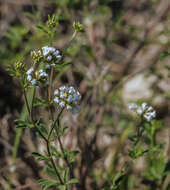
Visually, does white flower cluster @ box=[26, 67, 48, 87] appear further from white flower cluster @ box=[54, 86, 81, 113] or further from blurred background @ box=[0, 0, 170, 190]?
blurred background @ box=[0, 0, 170, 190]

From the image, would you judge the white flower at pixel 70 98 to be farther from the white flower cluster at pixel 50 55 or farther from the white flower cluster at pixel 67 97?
the white flower cluster at pixel 50 55

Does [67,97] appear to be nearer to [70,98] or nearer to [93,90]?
[70,98]

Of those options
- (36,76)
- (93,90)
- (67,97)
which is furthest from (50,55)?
(93,90)

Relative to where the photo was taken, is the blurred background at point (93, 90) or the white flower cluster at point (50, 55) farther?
the blurred background at point (93, 90)

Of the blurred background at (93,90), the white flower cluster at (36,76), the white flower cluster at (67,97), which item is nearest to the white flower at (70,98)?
the white flower cluster at (67,97)

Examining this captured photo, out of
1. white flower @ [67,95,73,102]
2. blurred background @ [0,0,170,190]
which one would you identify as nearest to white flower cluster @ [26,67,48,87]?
white flower @ [67,95,73,102]

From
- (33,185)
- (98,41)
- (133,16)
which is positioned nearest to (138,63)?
(98,41)

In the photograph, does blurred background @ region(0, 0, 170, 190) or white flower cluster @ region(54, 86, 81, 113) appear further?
blurred background @ region(0, 0, 170, 190)
